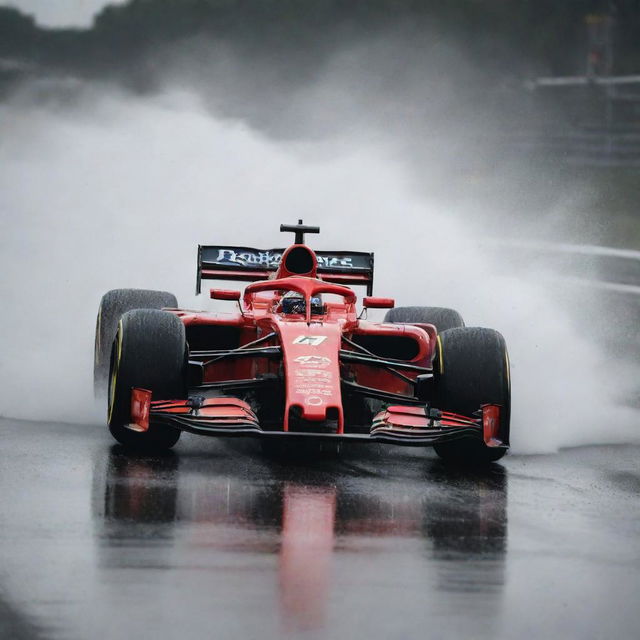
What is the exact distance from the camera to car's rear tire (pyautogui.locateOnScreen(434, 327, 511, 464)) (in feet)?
28.1

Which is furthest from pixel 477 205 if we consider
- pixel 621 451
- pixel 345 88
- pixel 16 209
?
pixel 621 451

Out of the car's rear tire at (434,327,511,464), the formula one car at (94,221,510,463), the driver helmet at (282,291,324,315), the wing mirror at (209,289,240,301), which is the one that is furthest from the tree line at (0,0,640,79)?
the car's rear tire at (434,327,511,464)

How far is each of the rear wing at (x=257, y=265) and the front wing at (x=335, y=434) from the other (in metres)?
3.13

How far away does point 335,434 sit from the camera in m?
7.87

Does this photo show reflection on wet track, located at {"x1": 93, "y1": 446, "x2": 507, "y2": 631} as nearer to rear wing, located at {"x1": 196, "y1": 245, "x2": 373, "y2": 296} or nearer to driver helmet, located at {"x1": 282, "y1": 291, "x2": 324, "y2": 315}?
driver helmet, located at {"x1": 282, "y1": 291, "x2": 324, "y2": 315}

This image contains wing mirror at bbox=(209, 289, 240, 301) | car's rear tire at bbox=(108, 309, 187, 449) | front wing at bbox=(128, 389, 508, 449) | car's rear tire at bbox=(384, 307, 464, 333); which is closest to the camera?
front wing at bbox=(128, 389, 508, 449)

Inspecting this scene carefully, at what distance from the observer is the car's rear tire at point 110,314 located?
35.7ft

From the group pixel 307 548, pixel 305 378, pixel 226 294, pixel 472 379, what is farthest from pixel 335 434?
pixel 226 294

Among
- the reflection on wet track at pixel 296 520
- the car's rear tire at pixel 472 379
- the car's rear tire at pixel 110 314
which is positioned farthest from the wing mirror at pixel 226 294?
the reflection on wet track at pixel 296 520

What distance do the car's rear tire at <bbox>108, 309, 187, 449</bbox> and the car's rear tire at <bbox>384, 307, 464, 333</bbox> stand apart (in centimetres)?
328

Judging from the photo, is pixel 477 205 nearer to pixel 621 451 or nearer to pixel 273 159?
pixel 273 159

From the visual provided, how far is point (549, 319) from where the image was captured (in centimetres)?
1552

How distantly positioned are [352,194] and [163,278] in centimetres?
337

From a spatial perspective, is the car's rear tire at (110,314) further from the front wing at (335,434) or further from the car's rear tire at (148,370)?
the front wing at (335,434)
